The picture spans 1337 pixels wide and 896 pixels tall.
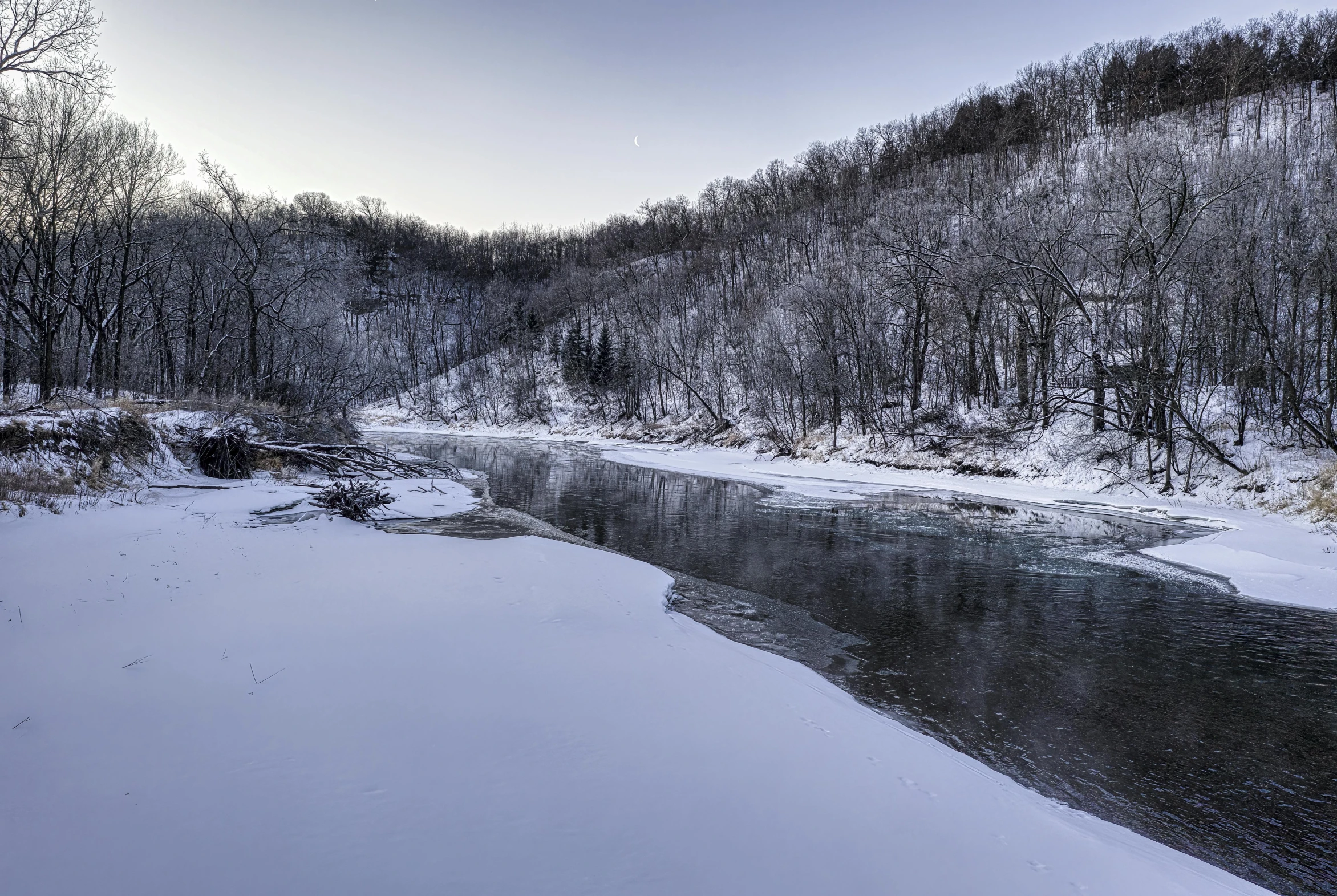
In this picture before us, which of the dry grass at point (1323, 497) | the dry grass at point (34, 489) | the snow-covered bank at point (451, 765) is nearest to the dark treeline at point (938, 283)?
the dry grass at point (1323, 497)

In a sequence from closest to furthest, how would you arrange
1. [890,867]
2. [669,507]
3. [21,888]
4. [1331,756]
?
1. [21,888]
2. [890,867]
3. [1331,756]
4. [669,507]

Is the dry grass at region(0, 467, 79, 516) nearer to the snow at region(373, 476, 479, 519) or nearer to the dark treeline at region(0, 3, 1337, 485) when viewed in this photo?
the snow at region(373, 476, 479, 519)

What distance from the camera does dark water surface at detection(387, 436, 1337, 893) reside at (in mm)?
4465

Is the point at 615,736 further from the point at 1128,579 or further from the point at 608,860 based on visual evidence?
the point at 1128,579

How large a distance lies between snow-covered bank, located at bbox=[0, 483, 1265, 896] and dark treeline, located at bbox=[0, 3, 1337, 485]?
15422mm

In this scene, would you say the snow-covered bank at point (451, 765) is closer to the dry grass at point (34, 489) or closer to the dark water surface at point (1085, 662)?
the dark water surface at point (1085, 662)

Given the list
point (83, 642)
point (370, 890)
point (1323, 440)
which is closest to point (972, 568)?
point (370, 890)

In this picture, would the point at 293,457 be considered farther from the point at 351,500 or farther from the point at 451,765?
the point at 451,765

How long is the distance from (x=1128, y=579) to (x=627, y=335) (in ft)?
178

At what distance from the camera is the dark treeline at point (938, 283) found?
19.8 metres

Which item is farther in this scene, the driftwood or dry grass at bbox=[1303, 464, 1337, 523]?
the driftwood

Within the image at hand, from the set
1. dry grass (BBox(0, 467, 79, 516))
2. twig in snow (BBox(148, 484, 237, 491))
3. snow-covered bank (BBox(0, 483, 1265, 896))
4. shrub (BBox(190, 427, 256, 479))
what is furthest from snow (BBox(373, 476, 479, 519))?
snow-covered bank (BBox(0, 483, 1265, 896))

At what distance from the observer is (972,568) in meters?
11.4

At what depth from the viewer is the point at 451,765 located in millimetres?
3396
